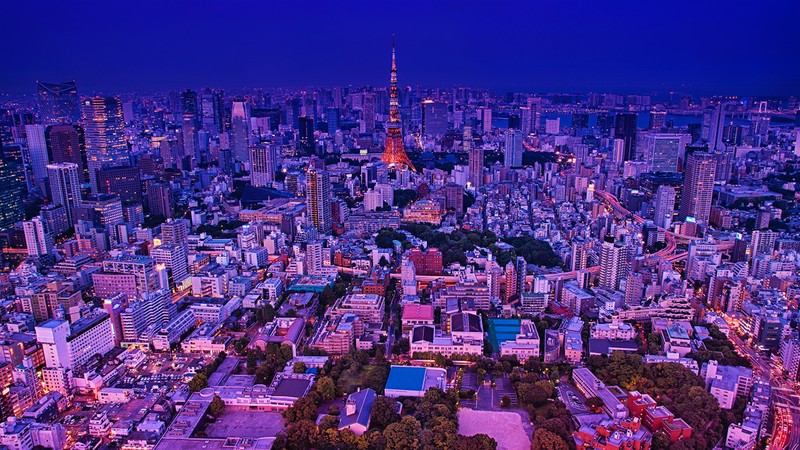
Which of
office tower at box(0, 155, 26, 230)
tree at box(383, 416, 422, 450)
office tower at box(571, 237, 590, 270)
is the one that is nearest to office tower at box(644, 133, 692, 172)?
office tower at box(571, 237, 590, 270)

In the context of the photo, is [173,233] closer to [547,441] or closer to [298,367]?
[298,367]

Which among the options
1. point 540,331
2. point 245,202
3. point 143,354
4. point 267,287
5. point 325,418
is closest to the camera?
point 325,418

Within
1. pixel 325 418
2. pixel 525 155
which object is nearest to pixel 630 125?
pixel 525 155

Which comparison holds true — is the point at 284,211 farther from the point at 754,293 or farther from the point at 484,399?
the point at 754,293

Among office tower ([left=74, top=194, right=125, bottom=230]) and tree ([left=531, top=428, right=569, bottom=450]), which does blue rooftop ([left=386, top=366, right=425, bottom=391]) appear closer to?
tree ([left=531, top=428, right=569, bottom=450])

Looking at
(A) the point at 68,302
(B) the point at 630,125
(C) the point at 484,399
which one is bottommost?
(C) the point at 484,399

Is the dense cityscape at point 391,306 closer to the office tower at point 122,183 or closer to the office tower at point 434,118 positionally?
the office tower at point 122,183
